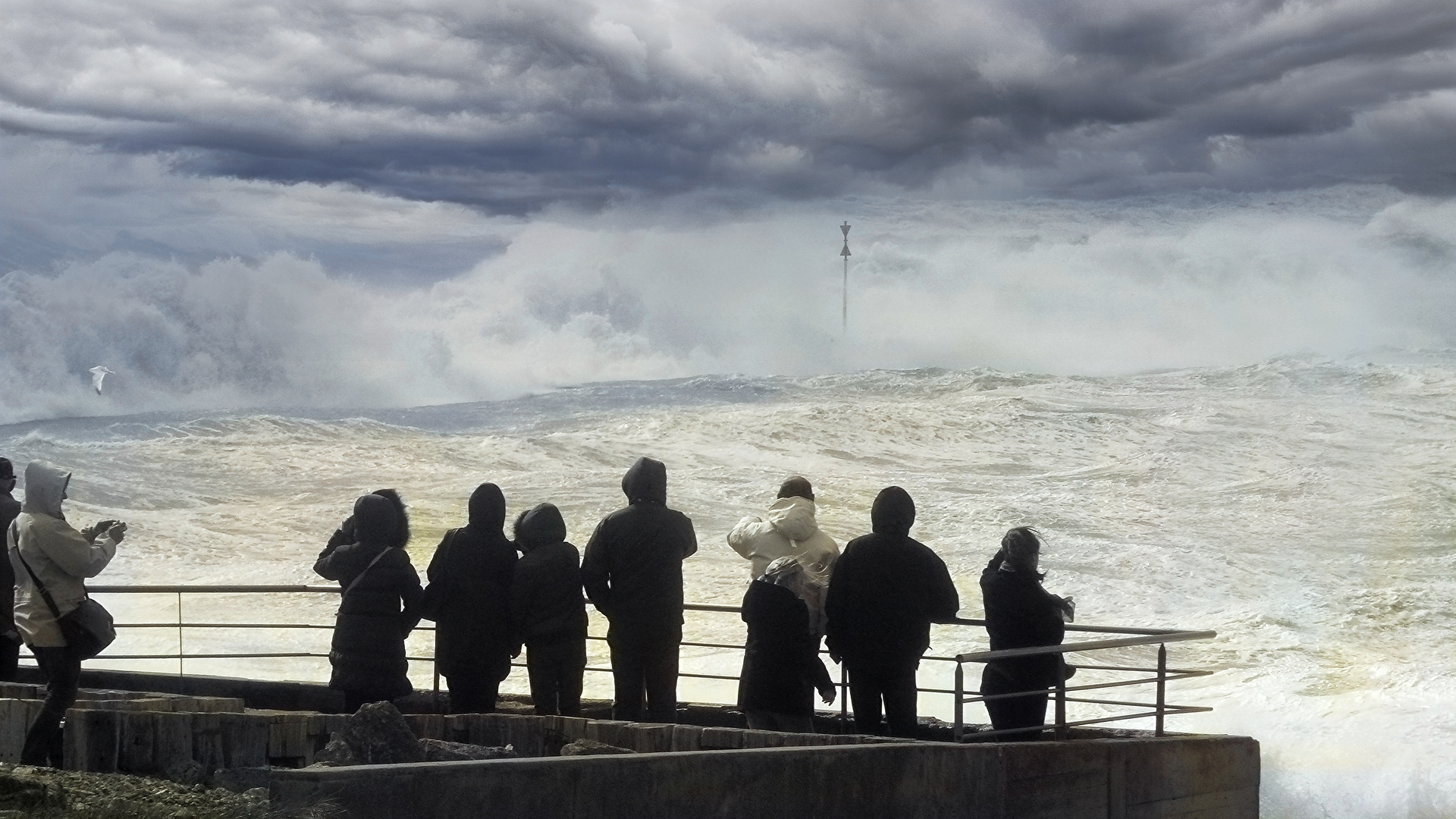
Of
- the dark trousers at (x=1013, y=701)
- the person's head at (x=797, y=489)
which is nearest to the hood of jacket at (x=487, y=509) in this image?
the person's head at (x=797, y=489)

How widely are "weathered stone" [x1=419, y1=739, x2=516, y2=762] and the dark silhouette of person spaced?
2670 mm

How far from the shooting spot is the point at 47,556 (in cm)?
628

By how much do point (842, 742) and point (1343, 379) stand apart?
102 m

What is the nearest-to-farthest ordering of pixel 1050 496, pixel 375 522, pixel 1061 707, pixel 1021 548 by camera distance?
pixel 375 522
pixel 1021 548
pixel 1061 707
pixel 1050 496

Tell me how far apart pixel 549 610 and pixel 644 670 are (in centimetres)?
60

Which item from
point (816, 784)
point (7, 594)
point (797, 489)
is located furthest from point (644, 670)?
point (7, 594)

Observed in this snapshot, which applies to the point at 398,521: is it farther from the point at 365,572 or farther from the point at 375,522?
the point at 365,572

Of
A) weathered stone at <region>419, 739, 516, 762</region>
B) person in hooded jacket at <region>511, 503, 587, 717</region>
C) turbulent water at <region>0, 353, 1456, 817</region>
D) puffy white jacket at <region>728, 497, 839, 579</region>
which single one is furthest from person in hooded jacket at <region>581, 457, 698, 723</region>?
turbulent water at <region>0, 353, 1456, 817</region>

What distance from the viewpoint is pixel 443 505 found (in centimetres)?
6775

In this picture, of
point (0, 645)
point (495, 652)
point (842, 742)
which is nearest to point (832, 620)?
point (842, 742)

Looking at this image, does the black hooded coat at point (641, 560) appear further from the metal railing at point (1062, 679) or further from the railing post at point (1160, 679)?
the railing post at point (1160, 679)

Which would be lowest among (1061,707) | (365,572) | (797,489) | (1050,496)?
(1050,496)

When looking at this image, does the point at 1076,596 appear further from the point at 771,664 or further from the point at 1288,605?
the point at 771,664

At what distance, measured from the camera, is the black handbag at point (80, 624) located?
20.7 feet
